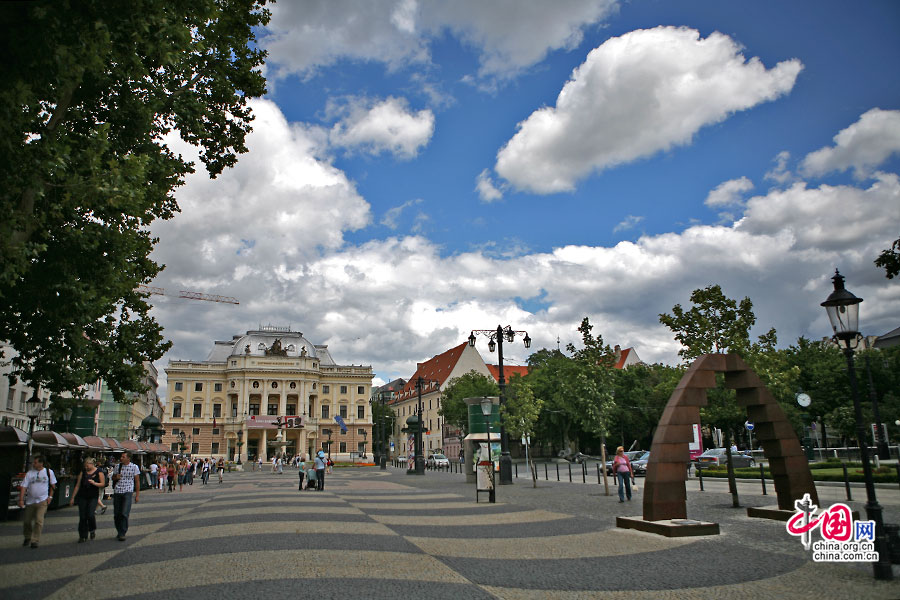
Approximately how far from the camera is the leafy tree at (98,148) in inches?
310

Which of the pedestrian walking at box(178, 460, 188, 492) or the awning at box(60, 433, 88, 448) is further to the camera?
the pedestrian walking at box(178, 460, 188, 492)

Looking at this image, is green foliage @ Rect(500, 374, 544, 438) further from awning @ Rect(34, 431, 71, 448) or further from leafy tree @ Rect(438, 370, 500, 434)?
leafy tree @ Rect(438, 370, 500, 434)

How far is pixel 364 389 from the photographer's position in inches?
4309

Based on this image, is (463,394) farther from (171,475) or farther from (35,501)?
(35,501)

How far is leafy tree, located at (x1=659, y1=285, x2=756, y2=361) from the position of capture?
19297 mm

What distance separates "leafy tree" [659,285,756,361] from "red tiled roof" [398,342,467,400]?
89815mm

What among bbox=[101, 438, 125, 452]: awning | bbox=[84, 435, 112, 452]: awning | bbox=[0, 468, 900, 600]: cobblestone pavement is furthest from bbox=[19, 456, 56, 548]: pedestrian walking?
bbox=[101, 438, 125, 452]: awning

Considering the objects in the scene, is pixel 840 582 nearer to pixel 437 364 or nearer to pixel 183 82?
pixel 183 82

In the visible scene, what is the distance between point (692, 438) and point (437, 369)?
109 meters

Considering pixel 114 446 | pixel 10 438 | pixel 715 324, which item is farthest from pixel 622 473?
pixel 114 446

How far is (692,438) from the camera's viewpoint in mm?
13227

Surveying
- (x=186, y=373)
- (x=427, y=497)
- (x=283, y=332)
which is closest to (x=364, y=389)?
(x=283, y=332)

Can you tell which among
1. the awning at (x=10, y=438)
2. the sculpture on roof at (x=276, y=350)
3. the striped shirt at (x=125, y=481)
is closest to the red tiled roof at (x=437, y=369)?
the sculpture on roof at (x=276, y=350)

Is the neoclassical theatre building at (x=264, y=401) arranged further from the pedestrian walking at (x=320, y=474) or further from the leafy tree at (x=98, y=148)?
the leafy tree at (x=98, y=148)
